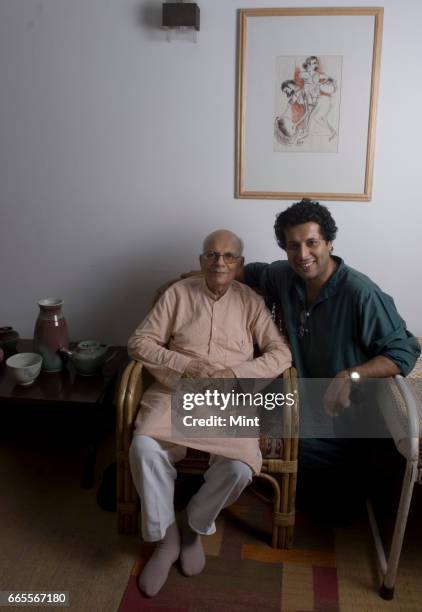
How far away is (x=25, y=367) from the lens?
2.16 metres

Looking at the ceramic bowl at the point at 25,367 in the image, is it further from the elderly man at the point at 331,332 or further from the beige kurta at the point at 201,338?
the elderly man at the point at 331,332

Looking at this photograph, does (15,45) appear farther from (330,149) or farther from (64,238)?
(330,149)

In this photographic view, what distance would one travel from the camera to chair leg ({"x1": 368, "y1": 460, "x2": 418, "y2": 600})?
1540 millimetres

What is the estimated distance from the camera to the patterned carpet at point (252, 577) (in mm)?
1660

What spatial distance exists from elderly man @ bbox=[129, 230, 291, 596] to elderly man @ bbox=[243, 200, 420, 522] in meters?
0.12

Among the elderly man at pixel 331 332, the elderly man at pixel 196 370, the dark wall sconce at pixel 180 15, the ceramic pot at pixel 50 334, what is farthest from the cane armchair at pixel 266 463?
the dark wall sconce at pixel 180 15

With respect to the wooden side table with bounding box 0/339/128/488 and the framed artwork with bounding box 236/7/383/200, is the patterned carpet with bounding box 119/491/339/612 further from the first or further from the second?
the framed artwork with bounding box 236/7/383/200

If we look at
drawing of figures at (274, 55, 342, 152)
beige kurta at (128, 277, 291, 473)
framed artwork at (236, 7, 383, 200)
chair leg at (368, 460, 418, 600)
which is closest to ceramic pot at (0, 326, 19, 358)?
beige kurta at (128, 277, 291, 473)

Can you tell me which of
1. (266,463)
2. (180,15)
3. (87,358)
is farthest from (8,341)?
(180,15)

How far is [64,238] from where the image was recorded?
2.54 meters

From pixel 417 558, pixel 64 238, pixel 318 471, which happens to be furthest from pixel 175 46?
pixel 417 558

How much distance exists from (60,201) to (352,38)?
4.85ft

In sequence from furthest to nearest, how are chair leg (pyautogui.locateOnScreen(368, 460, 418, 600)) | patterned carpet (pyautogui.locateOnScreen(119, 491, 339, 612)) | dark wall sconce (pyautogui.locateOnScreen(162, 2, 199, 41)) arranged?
dark wall sconce (pyautogui.locateOnScreen(162, 2, 199, 41))
patterned carpet (pyautogui.locateOnScreen(119, 491, 339, 612))
chair leg (pyautogui.locateOnScreen(368, 460, 418, 600))

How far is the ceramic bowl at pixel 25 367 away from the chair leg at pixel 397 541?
1499 mm
